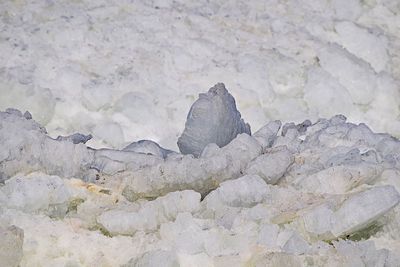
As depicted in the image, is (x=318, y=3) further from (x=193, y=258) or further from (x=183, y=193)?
(x=193, y=258)

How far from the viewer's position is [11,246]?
4.61 feet

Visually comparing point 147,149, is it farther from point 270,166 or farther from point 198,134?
point 270,166

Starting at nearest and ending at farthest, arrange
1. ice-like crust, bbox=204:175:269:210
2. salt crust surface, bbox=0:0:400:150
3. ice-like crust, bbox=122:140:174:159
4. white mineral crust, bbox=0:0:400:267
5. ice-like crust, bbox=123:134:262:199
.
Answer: white mineral crust, bbox=0:0:400:267, ice-like crust, bbox=204:175:269:210, ice-like crust, bbox=123:134:262:199, ice-like crust, bbox=122:140:174:159, salt crust surface, bbox=0:0:400:150

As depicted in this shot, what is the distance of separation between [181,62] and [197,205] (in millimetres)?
1487

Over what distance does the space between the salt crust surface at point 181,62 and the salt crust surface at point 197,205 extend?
29.5 inches

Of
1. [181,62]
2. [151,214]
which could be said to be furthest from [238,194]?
[181,62]

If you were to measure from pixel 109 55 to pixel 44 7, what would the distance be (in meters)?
0.48

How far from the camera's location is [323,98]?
3.00 m

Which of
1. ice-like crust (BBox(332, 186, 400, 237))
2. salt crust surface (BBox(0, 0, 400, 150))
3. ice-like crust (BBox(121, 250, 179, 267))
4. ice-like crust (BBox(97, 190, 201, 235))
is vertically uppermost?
ice-like crust (BBox(332, 186, 400, 237))

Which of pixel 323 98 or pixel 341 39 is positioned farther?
pixel 341 39

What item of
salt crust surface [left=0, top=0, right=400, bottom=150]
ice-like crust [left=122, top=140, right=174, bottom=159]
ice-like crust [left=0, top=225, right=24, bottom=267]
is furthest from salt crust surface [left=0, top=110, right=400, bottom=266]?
salt crust surface [left=0, top=0, right=400, bottom=150]

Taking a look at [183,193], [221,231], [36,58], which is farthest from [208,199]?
[36,58]

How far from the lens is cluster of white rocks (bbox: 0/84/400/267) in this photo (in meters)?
1.45

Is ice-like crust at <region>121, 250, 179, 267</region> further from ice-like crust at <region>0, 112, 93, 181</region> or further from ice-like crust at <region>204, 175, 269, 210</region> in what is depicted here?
ice-like crust at <region>0, 112, 93, 181</region>
